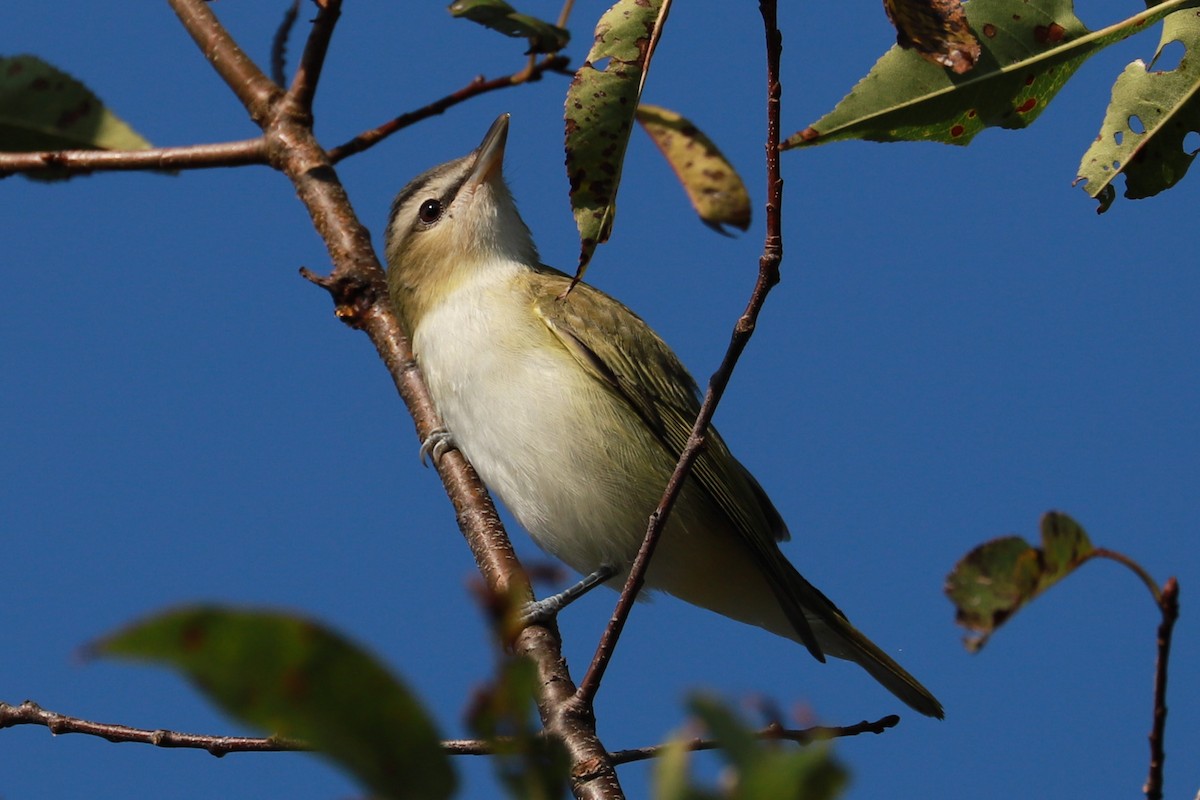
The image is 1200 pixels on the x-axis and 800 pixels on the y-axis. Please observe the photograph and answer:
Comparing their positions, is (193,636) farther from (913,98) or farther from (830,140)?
(913,98)

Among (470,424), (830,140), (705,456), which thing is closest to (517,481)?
(470,424)

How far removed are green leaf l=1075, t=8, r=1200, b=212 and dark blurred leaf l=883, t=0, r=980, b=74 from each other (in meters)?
0.47

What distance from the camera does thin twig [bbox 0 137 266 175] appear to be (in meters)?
3.63

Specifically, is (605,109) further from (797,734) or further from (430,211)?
(430,211)

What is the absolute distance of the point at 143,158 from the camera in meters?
3.88

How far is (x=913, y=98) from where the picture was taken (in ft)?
7.45

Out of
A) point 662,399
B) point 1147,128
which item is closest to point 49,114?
point 662,399

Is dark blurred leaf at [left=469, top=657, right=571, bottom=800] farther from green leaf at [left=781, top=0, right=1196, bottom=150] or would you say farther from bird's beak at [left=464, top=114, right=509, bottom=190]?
bird's beak at [left=464, top=114, right=509, bottom=190]

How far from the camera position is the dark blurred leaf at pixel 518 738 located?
3.08 ft

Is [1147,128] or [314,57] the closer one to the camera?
[1147,128]

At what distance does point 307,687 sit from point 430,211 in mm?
4290

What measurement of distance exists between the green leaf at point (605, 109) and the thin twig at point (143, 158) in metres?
2.11

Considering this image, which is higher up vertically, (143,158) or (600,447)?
(143,158)

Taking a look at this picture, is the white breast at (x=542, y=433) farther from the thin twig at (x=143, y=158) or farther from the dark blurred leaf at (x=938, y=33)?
the dark blurred leaf at (x=938, y=33)
